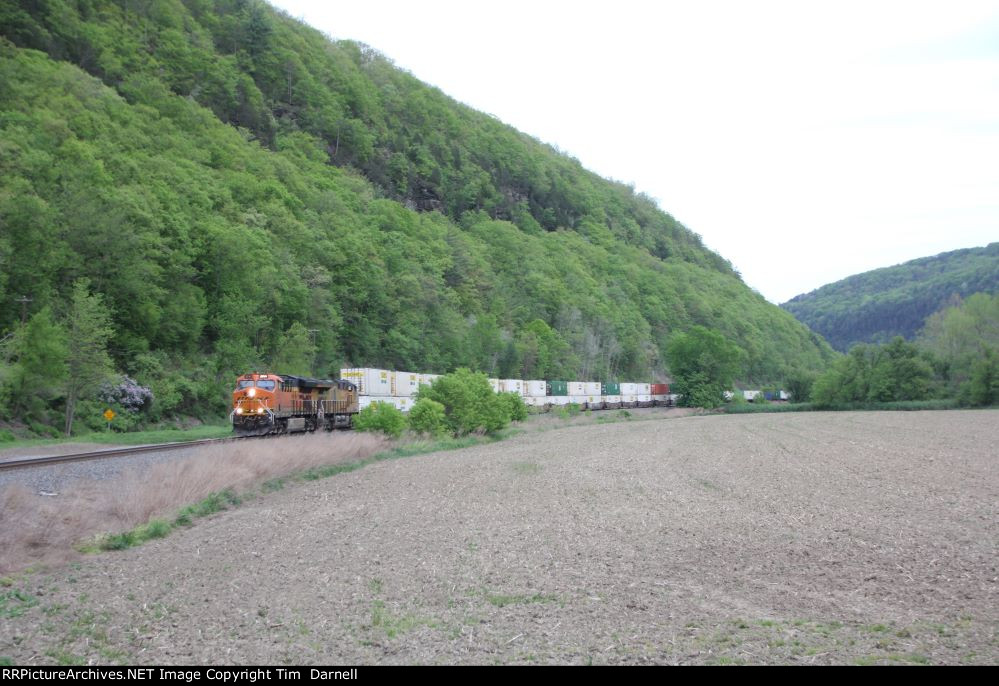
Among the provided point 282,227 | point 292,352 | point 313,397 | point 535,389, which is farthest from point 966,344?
point 313,397

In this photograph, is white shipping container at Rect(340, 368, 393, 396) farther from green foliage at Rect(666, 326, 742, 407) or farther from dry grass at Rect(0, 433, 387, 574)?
green foliage at Rect(666, 326, 742, 407)

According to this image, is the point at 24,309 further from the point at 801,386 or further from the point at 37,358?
the point at 801,386

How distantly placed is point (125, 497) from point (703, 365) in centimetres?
8002

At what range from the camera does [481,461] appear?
2611 centimetres

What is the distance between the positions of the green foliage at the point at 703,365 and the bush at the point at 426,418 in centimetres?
5669

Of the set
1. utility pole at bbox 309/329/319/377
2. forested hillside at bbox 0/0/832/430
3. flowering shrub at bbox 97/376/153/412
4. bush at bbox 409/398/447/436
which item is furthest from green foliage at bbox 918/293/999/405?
flowering shrub at bbox 97/376/153/412

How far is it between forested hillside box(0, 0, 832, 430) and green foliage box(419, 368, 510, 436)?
14.9 m

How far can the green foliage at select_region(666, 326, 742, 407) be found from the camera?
285 feet

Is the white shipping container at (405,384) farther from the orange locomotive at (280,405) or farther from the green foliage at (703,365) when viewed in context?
the green foliage at (703,365)

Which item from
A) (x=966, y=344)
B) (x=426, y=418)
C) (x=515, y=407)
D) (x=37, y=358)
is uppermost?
(x=966, y=344)

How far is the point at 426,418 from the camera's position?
3631 cm

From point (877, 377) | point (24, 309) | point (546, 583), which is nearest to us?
point (546, 583)

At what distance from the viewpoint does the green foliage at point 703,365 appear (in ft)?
285

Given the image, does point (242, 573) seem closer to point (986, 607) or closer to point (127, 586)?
point (127, 586)
